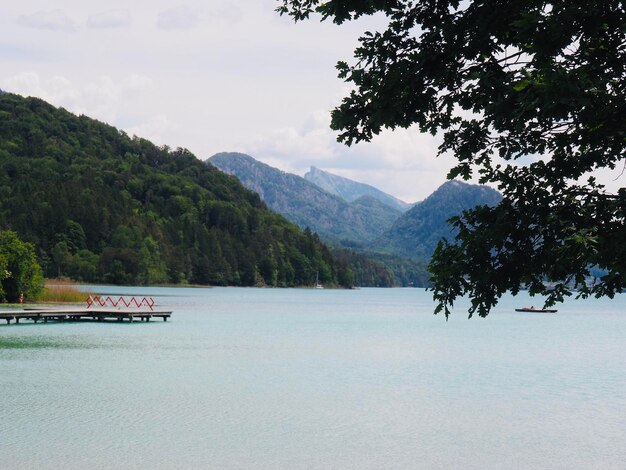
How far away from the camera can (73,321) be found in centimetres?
6531

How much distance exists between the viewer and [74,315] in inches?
2557

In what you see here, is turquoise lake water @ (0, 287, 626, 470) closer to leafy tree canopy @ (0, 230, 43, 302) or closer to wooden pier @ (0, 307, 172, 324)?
wooden pier @ (0, 307, 172, 324)

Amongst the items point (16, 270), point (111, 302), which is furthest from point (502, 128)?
point (111, 302)

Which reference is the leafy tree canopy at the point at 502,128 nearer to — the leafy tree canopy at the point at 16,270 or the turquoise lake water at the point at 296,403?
the turquoise lake water at the point at 296,403

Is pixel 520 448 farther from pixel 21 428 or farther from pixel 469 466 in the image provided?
pixel 21 428

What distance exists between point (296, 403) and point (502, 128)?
65.5 feet

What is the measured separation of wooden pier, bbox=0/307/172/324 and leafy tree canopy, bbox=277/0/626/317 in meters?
50.5

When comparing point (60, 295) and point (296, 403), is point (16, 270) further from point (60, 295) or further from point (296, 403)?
point (296, 403)

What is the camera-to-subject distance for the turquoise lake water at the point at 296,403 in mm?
22375

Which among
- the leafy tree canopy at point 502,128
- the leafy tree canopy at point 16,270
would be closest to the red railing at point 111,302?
the leafy tree canopy at point 16,270

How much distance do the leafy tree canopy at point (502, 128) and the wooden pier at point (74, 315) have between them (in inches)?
1987

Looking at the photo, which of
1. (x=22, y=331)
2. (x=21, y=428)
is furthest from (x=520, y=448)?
(x=22, y=331)

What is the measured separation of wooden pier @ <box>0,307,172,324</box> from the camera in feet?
195

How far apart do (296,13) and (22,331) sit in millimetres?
45194
